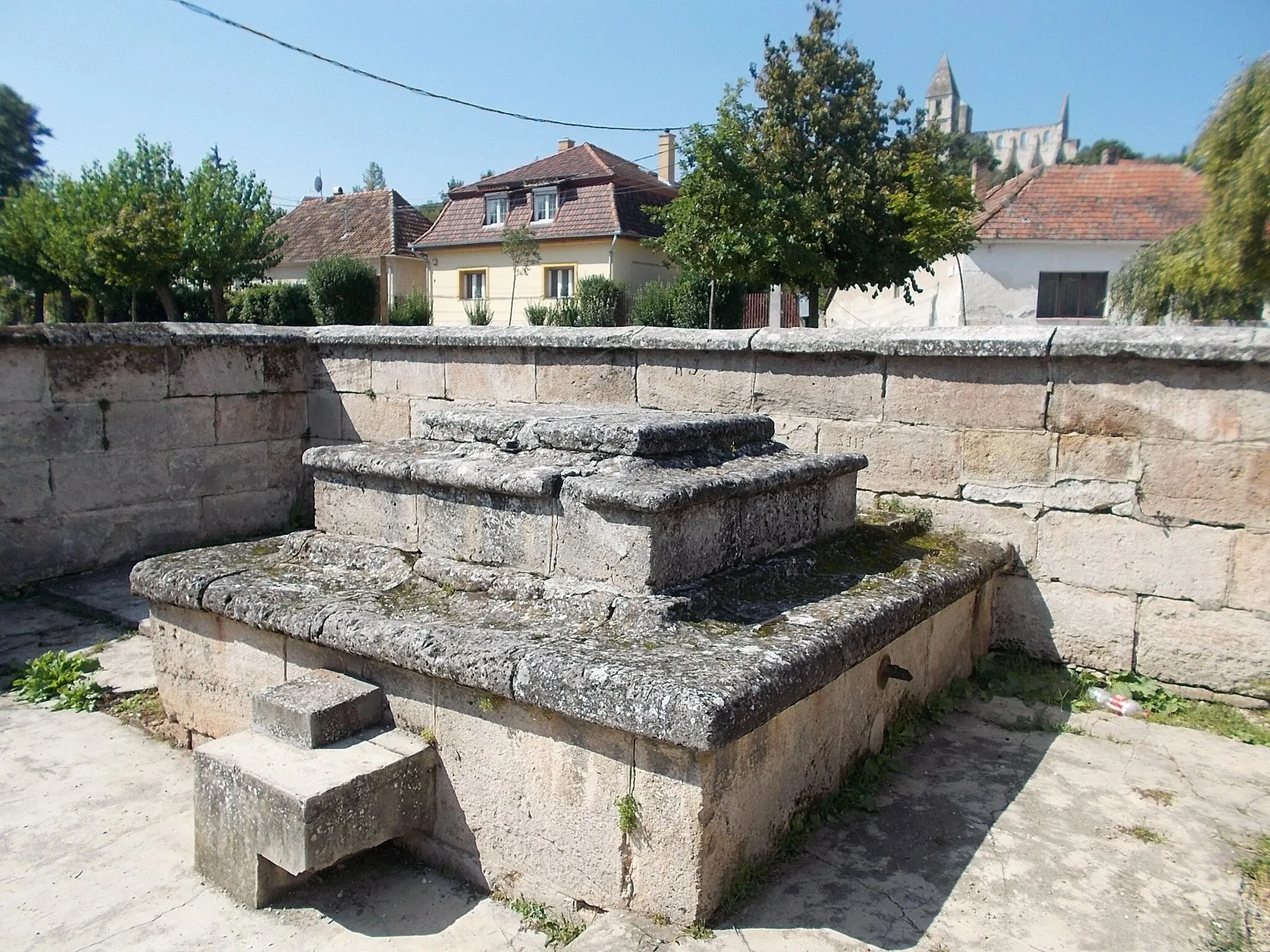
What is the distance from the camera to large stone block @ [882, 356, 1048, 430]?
4281mm

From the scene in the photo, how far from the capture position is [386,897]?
279 centimetres

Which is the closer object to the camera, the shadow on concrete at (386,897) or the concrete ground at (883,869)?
the concrete ground at (883,869)

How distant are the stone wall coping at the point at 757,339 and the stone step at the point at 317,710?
9.00 feet

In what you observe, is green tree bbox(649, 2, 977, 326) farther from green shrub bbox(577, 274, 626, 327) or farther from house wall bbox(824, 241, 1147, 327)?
green shrub bbox(577, 274, 626, 327)

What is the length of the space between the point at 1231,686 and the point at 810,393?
229cm

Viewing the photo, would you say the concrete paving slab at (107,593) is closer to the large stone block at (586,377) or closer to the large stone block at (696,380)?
the large stone block at (586,377)

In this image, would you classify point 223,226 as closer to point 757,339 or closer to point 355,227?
point 355,227

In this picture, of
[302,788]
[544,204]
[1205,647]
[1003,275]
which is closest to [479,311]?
[544,204]

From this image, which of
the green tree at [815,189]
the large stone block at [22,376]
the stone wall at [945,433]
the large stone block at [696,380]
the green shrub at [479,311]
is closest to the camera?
the stone wall at [945,433]

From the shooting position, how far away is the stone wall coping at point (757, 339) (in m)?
3.87

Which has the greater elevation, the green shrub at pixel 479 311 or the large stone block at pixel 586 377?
the green shrub at pixel 479 311

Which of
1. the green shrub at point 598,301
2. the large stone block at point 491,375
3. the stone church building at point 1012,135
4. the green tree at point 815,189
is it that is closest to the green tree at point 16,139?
the green shrub at point 598,301

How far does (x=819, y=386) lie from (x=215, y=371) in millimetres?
4334

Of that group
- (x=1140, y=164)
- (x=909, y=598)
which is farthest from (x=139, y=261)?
(x=1140, y=164)
